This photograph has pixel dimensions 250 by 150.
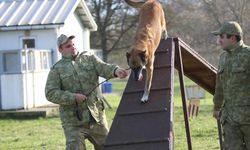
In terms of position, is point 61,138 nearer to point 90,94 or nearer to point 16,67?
point 90,94

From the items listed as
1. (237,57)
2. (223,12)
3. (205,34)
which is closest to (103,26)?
(205,34)

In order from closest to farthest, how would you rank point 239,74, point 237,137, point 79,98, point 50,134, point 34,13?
point 239,74, point 237,137, point 79,98, point 50,134, point 34,13

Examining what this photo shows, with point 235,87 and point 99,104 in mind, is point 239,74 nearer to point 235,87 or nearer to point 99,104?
point 235,87

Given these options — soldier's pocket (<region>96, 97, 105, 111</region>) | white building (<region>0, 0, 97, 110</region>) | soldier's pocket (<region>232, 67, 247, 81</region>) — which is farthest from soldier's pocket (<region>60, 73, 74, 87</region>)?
white building (<region>0, 0, 97, 110</region>)

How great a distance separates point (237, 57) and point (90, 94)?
178 centimetres

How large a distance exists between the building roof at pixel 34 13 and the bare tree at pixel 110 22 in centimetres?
2110

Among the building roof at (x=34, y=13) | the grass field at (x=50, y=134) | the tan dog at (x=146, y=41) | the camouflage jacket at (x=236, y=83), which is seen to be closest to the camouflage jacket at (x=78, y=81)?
the tan dog at (x=146, y=41)

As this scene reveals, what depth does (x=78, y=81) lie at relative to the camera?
6.43 meters

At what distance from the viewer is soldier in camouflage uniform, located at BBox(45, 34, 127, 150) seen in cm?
630

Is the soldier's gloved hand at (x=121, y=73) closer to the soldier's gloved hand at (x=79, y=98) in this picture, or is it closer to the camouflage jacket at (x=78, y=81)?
the camouflage jacket at (x=78, y=81)

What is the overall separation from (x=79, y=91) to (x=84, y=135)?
0.53 m

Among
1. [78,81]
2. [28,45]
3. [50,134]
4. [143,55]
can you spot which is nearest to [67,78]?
[78,81]

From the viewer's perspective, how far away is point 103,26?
46406mm

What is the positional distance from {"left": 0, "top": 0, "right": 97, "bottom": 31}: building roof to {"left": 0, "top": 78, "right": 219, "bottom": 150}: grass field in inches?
182
